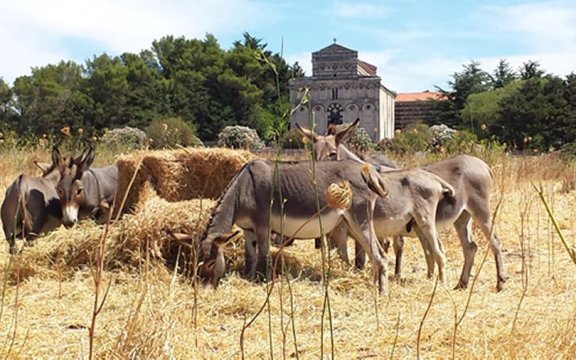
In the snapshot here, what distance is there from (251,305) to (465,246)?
8.83 ft

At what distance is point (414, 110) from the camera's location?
7769cm

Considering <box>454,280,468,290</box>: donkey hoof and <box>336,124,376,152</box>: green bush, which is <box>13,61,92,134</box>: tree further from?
<box>454,280,468,290</box>: donkey hoof

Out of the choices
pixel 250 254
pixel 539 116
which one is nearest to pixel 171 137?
pixel 250 254

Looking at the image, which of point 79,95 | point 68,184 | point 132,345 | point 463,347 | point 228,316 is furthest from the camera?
point 79,95

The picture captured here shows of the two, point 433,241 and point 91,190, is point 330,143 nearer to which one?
point 433,241

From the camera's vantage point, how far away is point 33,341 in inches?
157

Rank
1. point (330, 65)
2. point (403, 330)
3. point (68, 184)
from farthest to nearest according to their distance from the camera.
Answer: point (330, 65) < point (68, 184) < point (403, 330)

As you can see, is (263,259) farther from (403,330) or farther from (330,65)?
(330,65)

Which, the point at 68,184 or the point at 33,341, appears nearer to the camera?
the point at 33,341

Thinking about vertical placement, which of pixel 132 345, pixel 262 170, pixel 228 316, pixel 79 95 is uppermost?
pixel 79 95

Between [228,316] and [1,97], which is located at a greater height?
[1,97]

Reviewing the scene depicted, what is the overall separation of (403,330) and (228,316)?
55.3 inches

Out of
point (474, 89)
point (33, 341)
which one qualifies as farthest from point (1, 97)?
point (33, 341)

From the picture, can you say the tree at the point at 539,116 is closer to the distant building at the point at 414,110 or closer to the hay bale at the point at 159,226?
the distant building at the point at 414,110
